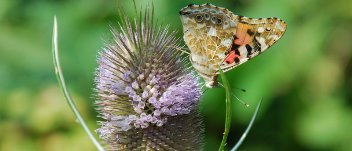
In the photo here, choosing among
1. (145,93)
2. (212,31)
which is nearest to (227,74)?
(212,31)

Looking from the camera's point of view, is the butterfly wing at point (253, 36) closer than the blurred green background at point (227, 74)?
Yes

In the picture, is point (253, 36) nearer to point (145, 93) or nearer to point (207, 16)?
point (207, 16)

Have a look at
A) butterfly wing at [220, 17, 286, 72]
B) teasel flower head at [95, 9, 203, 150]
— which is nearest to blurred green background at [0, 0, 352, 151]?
butterfly wing at [220, 17, 286, 72]

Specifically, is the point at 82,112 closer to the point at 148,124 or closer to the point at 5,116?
the point at 5,116

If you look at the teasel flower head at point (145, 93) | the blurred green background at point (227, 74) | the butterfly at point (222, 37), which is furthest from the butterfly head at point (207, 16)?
the blurred green background at point (227, 74)

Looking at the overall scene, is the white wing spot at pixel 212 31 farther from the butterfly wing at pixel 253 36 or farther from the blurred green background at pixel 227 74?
the blurred green background at pixel 227 74

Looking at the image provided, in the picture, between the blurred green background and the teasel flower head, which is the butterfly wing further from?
the blurred green background
